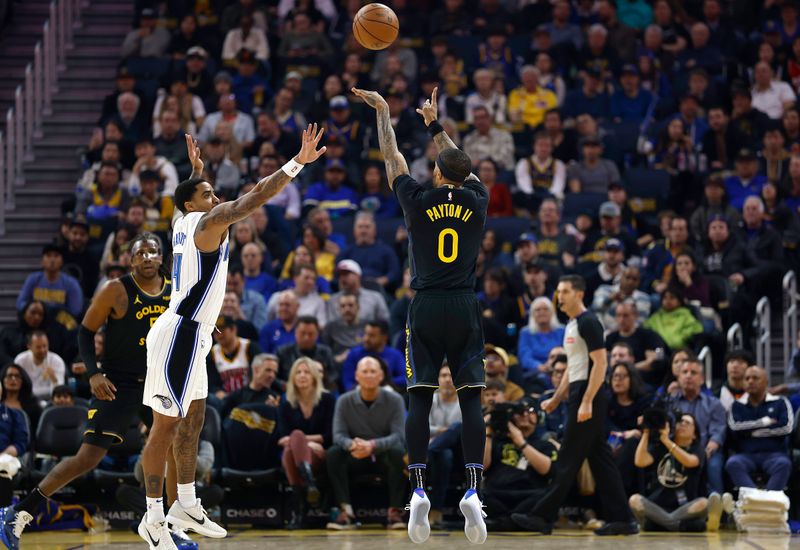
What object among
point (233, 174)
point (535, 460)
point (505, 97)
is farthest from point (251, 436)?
point (505, 97)

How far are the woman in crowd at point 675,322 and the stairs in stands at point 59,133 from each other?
9109 mm

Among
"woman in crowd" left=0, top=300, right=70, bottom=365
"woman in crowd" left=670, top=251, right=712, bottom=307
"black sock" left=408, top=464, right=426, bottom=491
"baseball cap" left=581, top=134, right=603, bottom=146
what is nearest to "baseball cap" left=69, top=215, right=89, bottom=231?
"woman in crowd" left=0, top=300, right=70, bottom=365

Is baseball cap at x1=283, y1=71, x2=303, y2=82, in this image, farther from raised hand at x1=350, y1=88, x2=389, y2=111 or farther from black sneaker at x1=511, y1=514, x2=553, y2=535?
raised hand at x1=350, y1=88, x2=389, y2=111

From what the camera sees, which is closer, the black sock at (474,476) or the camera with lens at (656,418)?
the black sock at (474,476)

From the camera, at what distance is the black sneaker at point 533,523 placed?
12.5 m

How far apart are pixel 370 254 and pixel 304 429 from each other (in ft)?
12.4

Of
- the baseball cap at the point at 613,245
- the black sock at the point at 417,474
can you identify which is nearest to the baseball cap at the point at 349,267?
the baseball cap at the point at 613,245

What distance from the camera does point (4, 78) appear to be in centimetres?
2247

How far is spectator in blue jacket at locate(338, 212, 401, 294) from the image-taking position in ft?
56.2

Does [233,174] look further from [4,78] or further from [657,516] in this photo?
[657,516]

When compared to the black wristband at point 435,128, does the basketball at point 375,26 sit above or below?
above

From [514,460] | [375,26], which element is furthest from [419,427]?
[514,460]

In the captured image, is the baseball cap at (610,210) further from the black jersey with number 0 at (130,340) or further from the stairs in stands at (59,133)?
the stairs in stands at (59,133)

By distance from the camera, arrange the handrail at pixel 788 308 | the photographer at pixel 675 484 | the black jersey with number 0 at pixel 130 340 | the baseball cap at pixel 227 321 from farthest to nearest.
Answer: the handrail at pixel 788 308
the baseball cap at pixel 227 321
the photographer at pixel 675 484
the black jersey with number 0 at pixel 130 340
